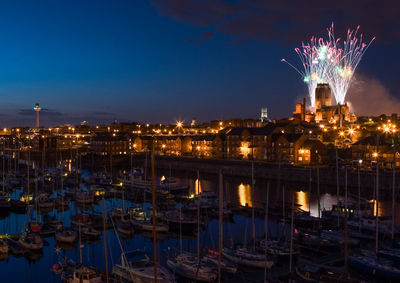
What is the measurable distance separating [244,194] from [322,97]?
81.3 m

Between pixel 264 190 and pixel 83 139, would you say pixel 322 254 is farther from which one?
pixel 83 139

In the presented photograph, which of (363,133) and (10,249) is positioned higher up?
(363,133)

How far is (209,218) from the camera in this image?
2400 cm

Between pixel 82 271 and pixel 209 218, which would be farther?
pixel 209 218

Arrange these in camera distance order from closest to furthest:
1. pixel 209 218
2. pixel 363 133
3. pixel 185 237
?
pixel 185 237 < pixel 209 218 < pixel 363 133

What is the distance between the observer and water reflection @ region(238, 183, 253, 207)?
98.2ft

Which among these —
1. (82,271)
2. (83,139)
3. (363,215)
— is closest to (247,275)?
(82,271)

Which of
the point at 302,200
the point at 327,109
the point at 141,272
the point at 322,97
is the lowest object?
the point at 302,200

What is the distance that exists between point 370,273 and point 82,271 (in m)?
10.5

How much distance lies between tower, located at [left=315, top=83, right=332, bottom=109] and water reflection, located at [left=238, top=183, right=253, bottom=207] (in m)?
75.2

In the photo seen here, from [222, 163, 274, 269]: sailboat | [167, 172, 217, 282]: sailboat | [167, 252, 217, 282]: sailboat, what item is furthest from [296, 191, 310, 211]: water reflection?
[167, 252, 217, 282]: sailboat

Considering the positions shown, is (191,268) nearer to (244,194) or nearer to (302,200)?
(302,200)

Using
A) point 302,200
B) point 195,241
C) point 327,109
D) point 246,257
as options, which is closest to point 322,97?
point 327,109

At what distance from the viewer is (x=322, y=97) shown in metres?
108
